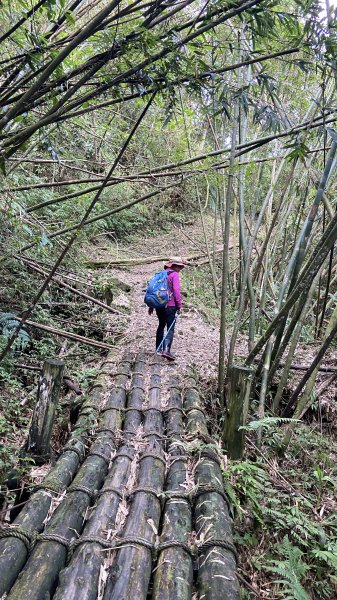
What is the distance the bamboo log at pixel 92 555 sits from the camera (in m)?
1.69

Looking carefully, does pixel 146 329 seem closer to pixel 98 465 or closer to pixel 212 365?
pixel 212 365

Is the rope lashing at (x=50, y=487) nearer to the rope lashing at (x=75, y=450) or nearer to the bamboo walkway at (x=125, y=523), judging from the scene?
the bamboo walkway at (x=125, y=523)

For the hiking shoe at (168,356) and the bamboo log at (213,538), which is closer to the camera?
the bamboo log at (213,538)

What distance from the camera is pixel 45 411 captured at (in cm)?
290

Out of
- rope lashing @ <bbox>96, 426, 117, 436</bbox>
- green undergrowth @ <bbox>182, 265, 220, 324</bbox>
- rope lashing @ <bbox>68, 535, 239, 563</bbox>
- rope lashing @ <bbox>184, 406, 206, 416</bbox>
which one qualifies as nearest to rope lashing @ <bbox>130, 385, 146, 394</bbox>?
rope lashing @ <bbox>184, 406, 206, 416</bbox>

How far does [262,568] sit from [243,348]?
399 centimetres

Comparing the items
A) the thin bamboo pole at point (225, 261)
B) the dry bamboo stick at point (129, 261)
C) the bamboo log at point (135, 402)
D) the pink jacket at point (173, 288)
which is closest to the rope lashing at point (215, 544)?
the bamboo log at point (135, 402)

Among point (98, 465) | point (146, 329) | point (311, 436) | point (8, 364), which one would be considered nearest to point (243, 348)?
point (146, 329)

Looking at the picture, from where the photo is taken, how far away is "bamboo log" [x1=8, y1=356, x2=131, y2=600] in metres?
1.68

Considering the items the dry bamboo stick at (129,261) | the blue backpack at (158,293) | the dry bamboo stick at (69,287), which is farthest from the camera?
the dry bamboo stick at (129,261)

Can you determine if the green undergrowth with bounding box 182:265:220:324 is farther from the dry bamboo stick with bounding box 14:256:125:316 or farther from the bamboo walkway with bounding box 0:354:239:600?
the bamboo walkway with bounding box 0:354:239:600

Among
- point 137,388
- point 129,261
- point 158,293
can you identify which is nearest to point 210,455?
point 137,388

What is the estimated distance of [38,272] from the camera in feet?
20.1

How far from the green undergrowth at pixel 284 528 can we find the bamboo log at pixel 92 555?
915 mm
